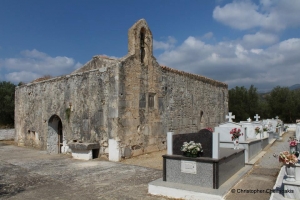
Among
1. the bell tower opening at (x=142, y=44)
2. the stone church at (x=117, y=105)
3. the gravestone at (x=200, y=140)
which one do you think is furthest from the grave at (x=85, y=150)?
the gravestone at (x=200, y=140)

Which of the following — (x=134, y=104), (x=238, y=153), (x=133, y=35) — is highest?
(x=133, y=35)

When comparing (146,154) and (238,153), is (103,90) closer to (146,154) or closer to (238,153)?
(146,154)

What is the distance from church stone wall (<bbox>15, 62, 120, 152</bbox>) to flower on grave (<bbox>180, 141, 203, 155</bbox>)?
5.10 meters

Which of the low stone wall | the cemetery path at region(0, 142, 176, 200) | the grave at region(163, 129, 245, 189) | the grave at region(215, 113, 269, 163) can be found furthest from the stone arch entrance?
the low stone wall

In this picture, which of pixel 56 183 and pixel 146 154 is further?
pixel 146 154

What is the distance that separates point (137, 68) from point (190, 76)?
572 centimetres

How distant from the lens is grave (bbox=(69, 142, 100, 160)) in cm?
1071

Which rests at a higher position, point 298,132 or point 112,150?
point 298,132

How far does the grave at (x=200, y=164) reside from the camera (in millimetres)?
5717

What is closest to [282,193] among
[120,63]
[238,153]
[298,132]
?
[238,153]

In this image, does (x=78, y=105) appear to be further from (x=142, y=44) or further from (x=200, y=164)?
(x=200, y=164)

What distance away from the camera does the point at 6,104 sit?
87.8ft

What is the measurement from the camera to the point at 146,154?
11.9m

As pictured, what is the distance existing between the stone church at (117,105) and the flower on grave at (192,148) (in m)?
5.02
